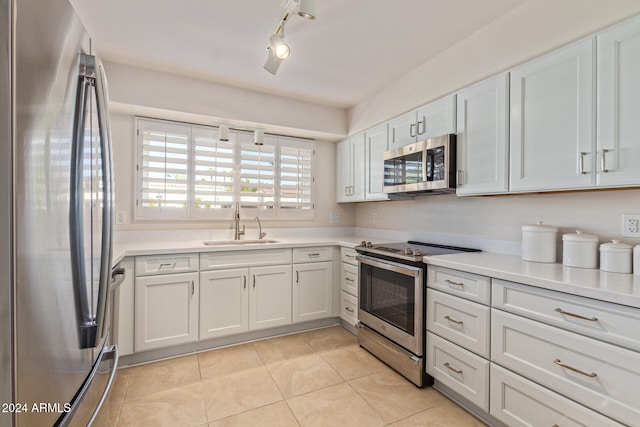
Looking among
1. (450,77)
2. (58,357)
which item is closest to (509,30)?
(450,77)

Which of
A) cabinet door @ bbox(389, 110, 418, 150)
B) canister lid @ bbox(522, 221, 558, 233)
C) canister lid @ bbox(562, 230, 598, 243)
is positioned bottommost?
canister lid @ bbox(562, 230, 598, 243)

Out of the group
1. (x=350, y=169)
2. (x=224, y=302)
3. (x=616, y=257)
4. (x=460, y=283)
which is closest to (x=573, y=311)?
(x=616, y=257)

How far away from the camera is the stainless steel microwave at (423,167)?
2.17 metres

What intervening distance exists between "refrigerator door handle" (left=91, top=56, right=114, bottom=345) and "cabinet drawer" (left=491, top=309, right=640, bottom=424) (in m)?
1.76

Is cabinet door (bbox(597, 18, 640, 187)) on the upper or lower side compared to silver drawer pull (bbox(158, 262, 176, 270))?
upper

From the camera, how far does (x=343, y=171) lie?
3615mm

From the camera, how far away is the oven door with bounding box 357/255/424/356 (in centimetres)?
203

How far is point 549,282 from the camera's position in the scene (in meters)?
1.36

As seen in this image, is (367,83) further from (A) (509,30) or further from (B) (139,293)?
(B) (139,293)

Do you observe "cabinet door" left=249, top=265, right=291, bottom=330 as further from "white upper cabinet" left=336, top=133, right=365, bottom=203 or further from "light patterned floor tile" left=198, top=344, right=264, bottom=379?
"white upper cabinet" left=336, top=133, right=365, bottom=203

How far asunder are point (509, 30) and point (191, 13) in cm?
197

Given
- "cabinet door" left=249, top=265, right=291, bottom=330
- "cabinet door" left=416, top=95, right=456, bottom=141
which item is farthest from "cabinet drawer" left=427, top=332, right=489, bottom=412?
"cabinet door" left=416, top=95, right=456, bottom=141

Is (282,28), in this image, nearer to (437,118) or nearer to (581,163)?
(437,118)

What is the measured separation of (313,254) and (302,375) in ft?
3.65
